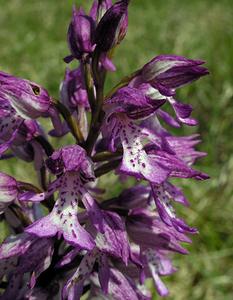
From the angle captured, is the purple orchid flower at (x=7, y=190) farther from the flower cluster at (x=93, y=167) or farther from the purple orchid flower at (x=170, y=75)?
the purple orchid flower at (x=170, y=75)

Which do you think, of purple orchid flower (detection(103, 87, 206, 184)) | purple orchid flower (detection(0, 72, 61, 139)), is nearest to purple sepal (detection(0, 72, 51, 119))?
purple orchid flower (detection(0, 72, 61, 139))

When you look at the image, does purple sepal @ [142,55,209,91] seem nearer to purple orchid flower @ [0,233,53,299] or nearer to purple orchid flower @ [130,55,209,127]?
purple orchid flower @ [130,55,209,127]

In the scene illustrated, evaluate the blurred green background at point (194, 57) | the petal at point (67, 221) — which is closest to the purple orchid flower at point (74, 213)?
the petal at point (67, 221)

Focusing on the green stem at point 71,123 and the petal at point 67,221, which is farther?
the green stem at point 71,123

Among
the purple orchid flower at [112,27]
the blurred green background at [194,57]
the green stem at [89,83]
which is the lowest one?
the blurred green background at [194,57]

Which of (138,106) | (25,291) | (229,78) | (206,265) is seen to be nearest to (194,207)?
(206,265)

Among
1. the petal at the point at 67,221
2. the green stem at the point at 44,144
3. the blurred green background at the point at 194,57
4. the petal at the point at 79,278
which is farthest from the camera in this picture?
the blurred green background at the point at 194,57
